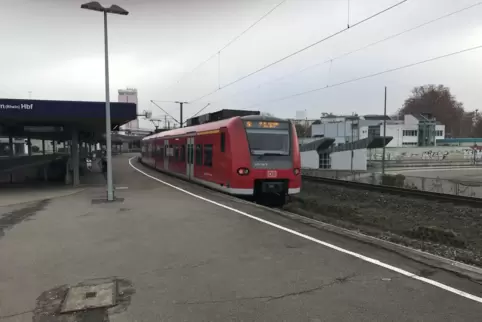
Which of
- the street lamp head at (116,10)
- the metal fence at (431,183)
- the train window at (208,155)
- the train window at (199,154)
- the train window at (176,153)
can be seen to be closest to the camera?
the street lamp head at (116,10)

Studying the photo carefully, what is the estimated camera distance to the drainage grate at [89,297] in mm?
4281

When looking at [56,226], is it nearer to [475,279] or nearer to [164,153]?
[475,279]

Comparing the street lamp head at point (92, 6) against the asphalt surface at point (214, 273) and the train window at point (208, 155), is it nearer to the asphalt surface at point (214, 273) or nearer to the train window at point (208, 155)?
the train window at point (208, 155)

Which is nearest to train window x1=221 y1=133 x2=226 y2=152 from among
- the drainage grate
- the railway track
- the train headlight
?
the train headlight

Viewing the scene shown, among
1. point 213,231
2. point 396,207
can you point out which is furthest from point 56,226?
point 396,207

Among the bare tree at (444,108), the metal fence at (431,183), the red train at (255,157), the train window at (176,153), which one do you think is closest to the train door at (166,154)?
the train window at (176,153)

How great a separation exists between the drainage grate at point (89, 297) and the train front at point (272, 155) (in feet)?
26.8

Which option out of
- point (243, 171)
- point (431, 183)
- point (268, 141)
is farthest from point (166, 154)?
point (431, 183)

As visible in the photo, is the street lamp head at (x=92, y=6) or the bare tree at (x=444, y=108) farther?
the bare tree at (x=444, y=108)

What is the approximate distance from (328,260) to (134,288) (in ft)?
9.33

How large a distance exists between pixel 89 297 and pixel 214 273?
5.28ft

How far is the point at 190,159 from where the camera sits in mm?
17906

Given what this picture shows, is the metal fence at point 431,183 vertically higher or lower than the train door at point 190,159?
lower

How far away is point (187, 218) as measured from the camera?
935cm
